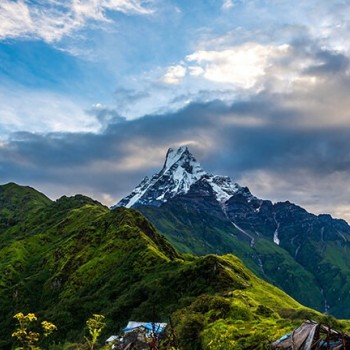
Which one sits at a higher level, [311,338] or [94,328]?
[94,328]

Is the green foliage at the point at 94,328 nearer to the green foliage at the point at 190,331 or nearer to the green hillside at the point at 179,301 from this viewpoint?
the green hillside at the point at 179,301

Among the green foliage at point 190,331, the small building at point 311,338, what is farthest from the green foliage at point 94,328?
the green foliage at point 190,331

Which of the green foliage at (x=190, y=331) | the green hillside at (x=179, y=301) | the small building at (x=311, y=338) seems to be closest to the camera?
the small building at (x=311, y=338)

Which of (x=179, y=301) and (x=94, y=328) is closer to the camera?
(x=94, y=328)

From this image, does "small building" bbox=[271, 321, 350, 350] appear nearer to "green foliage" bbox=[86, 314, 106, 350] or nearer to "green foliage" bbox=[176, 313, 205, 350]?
"green foliage" bbox=[86, 314, 106, 350]

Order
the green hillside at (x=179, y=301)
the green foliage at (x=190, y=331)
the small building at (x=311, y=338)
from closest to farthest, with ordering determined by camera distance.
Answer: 1. the small building at (x=311, y=338)
2. the green hillside at (x=179, y=301)
3. the green foliage at (x=190, y=331)

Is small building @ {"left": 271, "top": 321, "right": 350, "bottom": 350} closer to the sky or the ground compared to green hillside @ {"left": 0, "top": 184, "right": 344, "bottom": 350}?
closer to the ground

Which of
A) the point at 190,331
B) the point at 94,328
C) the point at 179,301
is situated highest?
the point at 179,301

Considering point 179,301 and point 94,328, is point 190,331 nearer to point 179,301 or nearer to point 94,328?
point 94,328

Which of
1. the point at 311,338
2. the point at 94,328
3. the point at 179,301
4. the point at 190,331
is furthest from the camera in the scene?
the point at 179,301

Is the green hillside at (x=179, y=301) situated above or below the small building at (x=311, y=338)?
above

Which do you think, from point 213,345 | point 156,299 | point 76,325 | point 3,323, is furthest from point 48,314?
point 213,345

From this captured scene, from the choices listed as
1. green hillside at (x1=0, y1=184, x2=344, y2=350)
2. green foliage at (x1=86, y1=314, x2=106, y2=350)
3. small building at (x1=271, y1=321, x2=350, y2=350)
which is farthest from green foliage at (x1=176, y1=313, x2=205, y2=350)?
small building at (x1=271, y1=321, x2=350, y2=350)

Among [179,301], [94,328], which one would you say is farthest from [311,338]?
[179,301]
